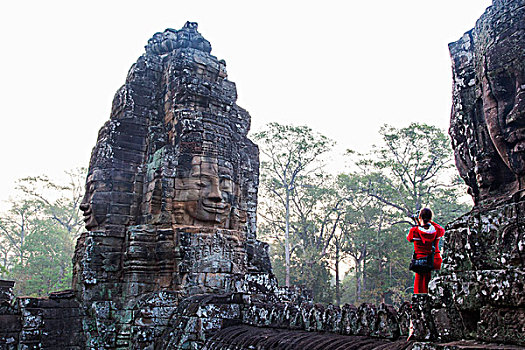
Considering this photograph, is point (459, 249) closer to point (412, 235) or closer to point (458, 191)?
point (412, 235)

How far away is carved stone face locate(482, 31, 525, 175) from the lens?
10.2 ft

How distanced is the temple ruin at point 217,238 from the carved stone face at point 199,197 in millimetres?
24

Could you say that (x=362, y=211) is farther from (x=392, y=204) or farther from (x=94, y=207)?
(x=94, y=207)

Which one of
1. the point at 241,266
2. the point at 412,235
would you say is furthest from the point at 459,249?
the point at 241,266

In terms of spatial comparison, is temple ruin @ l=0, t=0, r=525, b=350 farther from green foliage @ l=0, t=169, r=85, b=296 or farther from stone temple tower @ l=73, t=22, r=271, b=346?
green foliage @ l=0, t=169, r=85, b=296

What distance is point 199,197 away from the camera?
8820 mm

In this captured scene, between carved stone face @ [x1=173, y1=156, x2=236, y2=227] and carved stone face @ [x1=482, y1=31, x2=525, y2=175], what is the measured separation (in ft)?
20.1

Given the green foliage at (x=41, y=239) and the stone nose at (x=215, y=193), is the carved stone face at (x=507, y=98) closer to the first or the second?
the stone nose at (x=215, y=193)

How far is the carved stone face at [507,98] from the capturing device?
10.2 feet

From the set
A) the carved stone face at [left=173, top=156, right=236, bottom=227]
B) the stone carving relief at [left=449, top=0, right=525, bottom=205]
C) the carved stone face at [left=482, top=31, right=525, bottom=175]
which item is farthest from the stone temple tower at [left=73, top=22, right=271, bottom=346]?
the carved stone face at [left=482, top=31, right=525, bottom=175]

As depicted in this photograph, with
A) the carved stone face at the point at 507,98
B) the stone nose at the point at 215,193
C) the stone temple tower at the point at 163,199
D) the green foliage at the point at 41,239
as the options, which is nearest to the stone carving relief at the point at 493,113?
the carved stone face at the point at 507,98

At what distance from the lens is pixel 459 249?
3.05m

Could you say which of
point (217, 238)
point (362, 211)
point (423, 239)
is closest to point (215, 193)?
point (217, 238)

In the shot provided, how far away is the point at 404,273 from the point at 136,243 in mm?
17663
